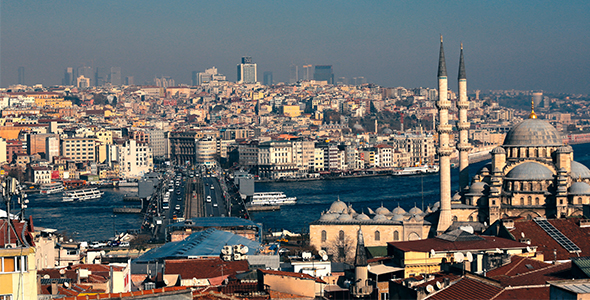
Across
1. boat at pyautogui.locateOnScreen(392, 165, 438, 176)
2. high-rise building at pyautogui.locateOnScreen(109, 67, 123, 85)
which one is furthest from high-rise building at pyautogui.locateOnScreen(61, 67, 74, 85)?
boat at pyautogui.locateOnScreen(392, 165, 438, 176)

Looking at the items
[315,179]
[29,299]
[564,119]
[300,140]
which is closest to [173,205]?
[315,179]

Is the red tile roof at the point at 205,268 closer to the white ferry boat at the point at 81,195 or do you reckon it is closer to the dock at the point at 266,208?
the dock at the point at 266,208

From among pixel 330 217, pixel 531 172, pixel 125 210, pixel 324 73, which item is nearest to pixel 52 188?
pixel 125 210

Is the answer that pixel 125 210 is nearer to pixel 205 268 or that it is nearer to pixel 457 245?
pixel 457 245

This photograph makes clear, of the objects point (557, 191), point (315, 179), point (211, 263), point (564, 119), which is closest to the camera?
point (211, 263)

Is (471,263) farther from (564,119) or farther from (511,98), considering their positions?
(511,98)

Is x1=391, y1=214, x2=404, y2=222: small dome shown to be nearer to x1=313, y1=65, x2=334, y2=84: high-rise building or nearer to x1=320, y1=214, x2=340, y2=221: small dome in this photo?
x1=320, y1=214, x2=340, y2=221: small dome
